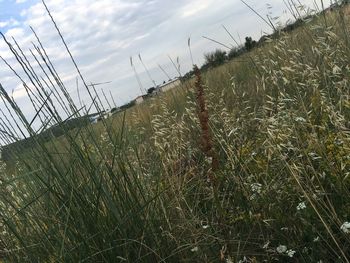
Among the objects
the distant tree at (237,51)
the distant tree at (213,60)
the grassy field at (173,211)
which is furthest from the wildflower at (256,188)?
the distant tree at (213,60)

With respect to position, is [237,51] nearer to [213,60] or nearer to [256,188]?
[256,188]

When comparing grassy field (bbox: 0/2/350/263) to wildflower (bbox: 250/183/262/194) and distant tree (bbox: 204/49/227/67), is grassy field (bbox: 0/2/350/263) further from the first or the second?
distant tree (bbox: 204/49/227/67)

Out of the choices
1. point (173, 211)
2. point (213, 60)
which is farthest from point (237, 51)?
point (213, 60)

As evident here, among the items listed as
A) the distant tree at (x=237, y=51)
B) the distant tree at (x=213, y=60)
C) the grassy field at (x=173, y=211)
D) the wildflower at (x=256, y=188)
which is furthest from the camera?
the distant tree at (x=213, y=60)

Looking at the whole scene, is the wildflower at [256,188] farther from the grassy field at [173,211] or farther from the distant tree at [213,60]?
the distant tree at [213,60]

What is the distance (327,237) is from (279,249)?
0.23 metres

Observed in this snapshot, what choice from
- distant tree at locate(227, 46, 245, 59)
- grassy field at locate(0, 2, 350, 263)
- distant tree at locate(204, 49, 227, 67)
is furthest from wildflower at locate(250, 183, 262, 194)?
distant tree at locate(204, 49, 227, 67)

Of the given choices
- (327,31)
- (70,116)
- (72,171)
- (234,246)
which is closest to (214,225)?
(234,246)

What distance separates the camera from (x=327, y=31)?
3340 millimetres

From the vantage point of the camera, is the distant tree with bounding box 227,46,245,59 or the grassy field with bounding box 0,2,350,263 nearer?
the grassy field with bounding box 0,2,350,263

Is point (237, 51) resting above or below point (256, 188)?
above

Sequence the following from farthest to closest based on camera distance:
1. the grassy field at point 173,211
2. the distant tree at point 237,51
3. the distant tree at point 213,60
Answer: the distant tree at point 213,60, the distant tree at point 237,51, the grassy field at point 173,211

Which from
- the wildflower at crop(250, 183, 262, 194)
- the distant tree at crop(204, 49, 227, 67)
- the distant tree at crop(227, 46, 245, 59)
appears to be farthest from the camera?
the distant tree at crop(204, 49, 227, 67)

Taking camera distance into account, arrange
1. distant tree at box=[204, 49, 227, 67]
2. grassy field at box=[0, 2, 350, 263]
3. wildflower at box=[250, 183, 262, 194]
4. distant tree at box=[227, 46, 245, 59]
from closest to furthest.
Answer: grassy field at box=[0, 2, 350, 263]
wildflower at box=[250, 183, 262, 194]
distant tree at box=[227, 46, 245, 59]
distant tree at box=[204, 49, 227, 67]
